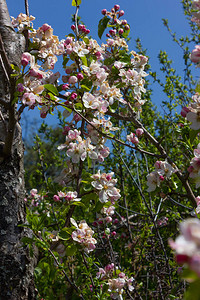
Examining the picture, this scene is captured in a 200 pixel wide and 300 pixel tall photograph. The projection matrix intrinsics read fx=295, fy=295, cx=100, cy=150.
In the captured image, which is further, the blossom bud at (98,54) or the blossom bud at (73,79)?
the blossom bud at (98,54)

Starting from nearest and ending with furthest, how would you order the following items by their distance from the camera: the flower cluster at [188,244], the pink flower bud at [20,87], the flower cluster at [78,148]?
the flower cluster at [188,244]
the pink flower bud at [20,87]
the flower cluster at [78,148]

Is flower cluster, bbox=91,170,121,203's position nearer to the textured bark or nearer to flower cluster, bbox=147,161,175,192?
flower cluster, bbox=147,161,175,192

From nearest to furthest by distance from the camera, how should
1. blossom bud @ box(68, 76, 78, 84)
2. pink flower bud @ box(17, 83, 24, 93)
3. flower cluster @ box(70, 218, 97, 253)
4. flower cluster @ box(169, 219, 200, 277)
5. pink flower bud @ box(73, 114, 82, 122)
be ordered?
1. flower cluster @ box(169, 219, 200, 277)
2. pink flower bud @ box(17, 83, 24, 93)
3. flower cluster @ box(70, 218, 97, 253)
4. blossom bud @ box(68, 76, 78, 84)
5. pink flower bud @ box(73, 114, 82, 122)

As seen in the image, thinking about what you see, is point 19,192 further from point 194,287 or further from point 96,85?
point 194,287

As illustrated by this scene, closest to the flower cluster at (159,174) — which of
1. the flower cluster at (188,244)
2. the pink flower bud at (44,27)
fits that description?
the pink flower bud at (44,27)

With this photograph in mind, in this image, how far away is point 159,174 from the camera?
1532 mm

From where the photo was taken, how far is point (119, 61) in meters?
2.12

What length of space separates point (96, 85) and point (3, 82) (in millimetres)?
610

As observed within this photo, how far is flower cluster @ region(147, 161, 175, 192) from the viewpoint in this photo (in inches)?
60.4

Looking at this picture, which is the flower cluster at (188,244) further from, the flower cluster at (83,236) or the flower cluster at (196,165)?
the flower cluster at (83,236)

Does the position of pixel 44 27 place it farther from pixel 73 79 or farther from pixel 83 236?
pixel 83 236

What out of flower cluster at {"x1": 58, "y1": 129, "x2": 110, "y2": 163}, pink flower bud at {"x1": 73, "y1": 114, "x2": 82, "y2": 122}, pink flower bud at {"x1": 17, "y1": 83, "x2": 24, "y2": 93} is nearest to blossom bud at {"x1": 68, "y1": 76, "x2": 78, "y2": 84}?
pink flower bud at {"x1": 73, "y1": 114, "x2": 82, "y2": 122}

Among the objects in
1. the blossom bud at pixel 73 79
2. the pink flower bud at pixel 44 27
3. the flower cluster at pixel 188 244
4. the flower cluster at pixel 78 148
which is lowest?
the flower cluster at pixel 188 244

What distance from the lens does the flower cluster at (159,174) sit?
5.03 ft
